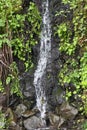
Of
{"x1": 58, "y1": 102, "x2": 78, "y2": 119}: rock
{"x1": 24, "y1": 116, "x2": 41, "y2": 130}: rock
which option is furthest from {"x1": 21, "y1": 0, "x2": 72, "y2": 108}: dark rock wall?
{"x1": 24, "y1": 116, "x2": 41, "y2": 130}: rock

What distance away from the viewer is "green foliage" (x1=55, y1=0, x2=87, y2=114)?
657 cm

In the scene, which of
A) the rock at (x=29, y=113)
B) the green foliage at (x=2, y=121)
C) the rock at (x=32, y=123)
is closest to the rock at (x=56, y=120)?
the rock at (x=32, y=123)

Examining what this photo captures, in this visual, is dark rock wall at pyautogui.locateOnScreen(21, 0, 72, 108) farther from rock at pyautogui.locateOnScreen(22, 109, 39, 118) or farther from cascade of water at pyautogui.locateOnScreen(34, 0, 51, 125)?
rock at pyautogui.locateOnScreen(22, 109, 39, 118)

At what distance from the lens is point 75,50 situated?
22.7 feet

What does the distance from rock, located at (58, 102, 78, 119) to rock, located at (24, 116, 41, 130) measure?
522 mm

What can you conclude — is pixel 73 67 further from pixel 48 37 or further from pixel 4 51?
pixel 4 51

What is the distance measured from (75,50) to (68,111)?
124cm

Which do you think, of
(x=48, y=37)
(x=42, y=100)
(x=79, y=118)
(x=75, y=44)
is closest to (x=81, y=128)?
(x=79, y=118)

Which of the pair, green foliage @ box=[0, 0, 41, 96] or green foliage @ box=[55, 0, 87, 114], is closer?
green foliage @ box=[55, 0, 87, 114]

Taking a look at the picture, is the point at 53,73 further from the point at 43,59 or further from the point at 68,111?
the point at 68,111

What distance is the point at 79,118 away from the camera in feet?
21.7

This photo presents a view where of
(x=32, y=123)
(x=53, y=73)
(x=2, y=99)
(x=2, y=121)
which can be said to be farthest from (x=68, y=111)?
(x=2, y=99)

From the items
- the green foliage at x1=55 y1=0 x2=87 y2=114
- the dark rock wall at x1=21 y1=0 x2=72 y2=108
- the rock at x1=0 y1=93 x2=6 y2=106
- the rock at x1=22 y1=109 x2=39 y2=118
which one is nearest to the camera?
the green foliage at x1=55 y1=0 x2=87 y2=114

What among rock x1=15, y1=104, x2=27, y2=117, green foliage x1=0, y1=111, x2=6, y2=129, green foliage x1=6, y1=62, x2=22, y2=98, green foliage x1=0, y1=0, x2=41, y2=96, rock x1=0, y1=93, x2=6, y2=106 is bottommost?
green foliage x1=0, y1=111, x2=6, y2=129
